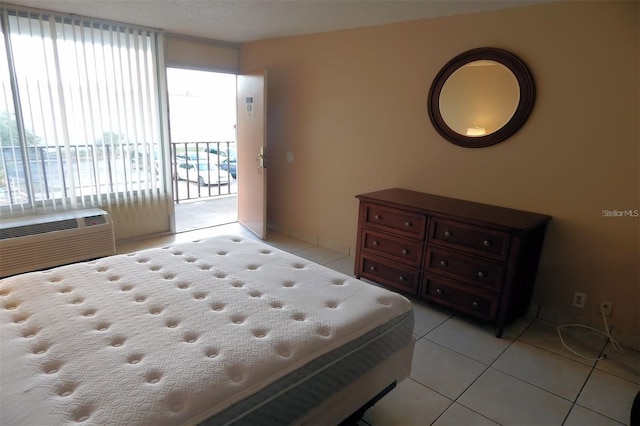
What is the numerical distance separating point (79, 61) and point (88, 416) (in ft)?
11.2

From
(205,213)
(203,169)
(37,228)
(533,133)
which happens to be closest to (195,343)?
(533,133)

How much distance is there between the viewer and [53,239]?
10.5ft

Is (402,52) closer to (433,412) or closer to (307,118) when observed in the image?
(307,118)

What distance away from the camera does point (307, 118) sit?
4.09 metres

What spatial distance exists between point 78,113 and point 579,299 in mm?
4321

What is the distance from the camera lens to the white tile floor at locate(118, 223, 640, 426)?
187cm

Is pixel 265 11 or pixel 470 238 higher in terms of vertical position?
pixel 265 11

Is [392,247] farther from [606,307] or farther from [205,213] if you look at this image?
[205,213]

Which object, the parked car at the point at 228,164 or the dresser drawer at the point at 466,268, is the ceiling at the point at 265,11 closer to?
the dresser drawer at the point at 466,268

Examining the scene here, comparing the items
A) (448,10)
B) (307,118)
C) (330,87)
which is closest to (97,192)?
(307,118)

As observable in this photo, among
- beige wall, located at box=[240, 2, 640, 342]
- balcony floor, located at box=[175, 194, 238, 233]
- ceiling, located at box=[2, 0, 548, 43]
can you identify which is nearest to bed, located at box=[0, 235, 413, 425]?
beige wall, located at box=[240, 2, 640, 342]

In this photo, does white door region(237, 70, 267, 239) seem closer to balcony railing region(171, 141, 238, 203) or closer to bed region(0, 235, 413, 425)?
balcony railing region(171, 141, 238, 203)

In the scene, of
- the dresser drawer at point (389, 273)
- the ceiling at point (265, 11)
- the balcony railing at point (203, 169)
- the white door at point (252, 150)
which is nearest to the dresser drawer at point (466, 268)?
the dresser drawer at point (389, 273)

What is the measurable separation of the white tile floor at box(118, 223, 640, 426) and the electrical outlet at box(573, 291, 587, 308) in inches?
6.9
